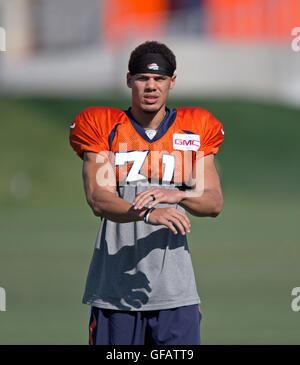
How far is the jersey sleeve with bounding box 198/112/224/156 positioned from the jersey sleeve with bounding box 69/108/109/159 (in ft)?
2.07

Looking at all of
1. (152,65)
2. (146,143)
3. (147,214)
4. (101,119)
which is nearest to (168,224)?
(147,214)

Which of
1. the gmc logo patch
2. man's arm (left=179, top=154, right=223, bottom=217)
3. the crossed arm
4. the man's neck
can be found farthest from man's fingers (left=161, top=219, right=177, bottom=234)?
the man's neck

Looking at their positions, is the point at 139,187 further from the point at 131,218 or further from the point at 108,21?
the point at 108,21

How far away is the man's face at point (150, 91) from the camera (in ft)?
19.7

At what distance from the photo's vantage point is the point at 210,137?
6137 millimetres

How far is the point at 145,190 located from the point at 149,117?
1.80ft

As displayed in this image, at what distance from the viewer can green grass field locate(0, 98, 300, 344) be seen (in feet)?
37.6

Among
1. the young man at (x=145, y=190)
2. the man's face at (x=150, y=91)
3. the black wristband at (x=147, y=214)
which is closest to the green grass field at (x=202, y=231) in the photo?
the young man at (x=145, y=190)

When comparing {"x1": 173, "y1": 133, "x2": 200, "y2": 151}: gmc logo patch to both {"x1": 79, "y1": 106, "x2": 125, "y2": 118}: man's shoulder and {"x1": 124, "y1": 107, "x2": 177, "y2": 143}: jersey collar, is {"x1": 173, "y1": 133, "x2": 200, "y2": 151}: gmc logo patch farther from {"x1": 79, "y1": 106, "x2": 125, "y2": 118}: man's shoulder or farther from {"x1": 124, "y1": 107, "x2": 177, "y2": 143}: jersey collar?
{"x1": 79, "y1": 106, "x2": 125, "y2": 118}: man's shoulder

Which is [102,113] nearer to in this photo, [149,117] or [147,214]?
[149,117]

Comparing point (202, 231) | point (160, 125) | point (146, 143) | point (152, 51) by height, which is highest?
point (152, 51)

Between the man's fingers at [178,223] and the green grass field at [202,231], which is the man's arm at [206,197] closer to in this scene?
the man's fingers at [178,223]

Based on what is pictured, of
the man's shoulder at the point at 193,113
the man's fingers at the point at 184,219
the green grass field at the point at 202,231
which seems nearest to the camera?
the man's fingers at the point at 184,219

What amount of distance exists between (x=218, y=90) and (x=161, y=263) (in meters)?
26.4
